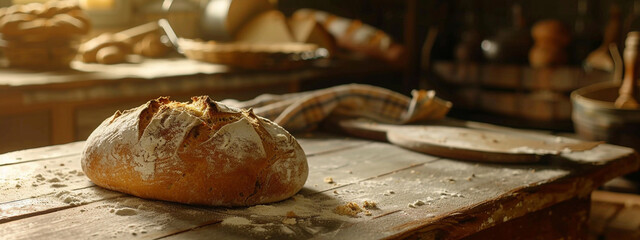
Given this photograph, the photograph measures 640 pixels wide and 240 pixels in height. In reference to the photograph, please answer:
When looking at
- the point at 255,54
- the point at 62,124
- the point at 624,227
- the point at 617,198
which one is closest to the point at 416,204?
the point at 624,227

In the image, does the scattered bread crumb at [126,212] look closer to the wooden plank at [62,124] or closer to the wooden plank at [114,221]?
the wooden plank at [114,221]

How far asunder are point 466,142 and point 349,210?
0.65m

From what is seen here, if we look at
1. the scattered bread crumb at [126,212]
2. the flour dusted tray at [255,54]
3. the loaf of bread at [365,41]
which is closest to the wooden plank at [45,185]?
the scattered bread crumb at [126,212]

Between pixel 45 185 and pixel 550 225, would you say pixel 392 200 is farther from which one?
pixel 45 185

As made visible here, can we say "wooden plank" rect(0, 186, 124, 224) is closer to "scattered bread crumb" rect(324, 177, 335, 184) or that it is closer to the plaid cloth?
"scattered bread crumb" rect(324, 177, 335, 184)

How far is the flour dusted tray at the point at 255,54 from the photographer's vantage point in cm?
330

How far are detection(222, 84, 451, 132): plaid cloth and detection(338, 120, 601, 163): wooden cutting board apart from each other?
0.09m

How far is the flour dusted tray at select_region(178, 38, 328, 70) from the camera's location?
3.30m

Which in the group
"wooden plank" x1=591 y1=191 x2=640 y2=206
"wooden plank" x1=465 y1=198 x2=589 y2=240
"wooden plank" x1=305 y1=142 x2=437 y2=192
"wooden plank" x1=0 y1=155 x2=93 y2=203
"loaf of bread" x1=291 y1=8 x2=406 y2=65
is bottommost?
"wooden plank" x1=591 y1=191 x2=640 y2=206

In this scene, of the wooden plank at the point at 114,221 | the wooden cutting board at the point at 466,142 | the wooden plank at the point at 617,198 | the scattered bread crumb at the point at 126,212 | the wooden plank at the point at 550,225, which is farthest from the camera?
the wooden plank at the point at 617,198

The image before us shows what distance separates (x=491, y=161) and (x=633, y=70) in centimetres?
167

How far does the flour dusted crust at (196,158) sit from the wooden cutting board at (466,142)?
0.50 m

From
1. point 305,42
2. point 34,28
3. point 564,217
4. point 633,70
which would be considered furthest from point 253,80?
point 564,217

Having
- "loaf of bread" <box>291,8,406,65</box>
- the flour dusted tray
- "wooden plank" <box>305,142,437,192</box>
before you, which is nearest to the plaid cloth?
"wooden plank" <box>305,142,437,192</box>
